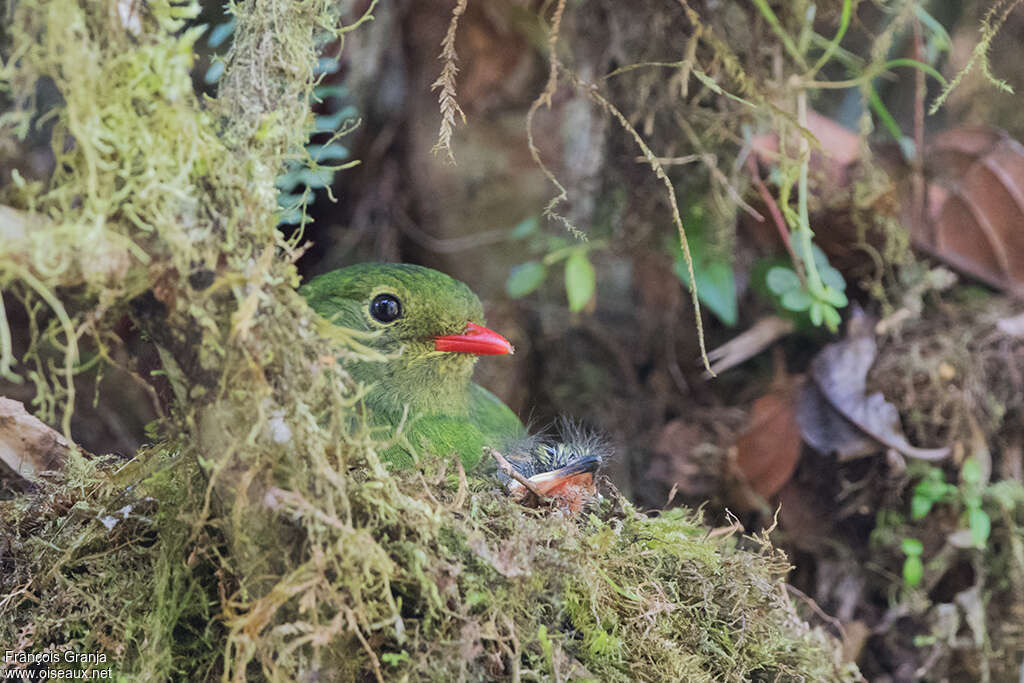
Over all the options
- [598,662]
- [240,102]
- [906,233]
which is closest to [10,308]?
[240,102]

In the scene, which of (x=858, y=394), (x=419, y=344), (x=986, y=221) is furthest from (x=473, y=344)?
(x=986, y=221)

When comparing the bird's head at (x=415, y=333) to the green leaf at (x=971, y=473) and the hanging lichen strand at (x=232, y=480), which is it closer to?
the hanging lichen strand at (x=232, y=480)

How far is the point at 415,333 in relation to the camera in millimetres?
2980

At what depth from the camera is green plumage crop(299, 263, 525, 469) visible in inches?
115

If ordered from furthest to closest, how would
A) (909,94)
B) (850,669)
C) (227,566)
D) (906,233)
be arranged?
1. (909,94)
2. (906,233)
3. (850,669)
4. (227,566)

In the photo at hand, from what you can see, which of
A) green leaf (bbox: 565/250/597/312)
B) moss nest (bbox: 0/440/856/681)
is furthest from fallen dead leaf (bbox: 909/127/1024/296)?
moss nest (bbox: 0/440/856/681)

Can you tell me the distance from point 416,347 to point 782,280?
161 cm

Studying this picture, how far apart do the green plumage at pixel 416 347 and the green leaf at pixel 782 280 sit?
129cm

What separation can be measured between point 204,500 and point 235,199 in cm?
59

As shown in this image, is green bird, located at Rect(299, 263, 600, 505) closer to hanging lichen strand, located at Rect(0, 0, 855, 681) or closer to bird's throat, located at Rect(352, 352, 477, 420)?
bird's throat, located at Rect(352, 352, 477, 420)

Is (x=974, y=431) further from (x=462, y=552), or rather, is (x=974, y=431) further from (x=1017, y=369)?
(x=462, y=552)

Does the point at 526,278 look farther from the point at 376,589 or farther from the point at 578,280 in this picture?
the point at 376,589

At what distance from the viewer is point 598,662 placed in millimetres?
1904

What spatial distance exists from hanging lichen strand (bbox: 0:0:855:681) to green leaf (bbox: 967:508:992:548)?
1730mm
